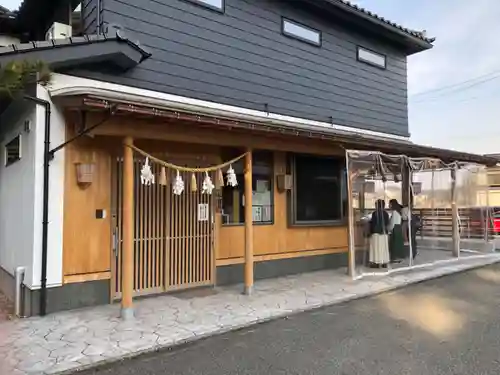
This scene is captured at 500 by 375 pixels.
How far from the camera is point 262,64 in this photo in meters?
8.57

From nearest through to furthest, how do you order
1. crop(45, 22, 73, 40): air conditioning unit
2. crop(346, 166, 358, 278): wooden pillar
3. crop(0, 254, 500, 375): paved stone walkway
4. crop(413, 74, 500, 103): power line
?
crop(0, 254, 500, 375): paved stone walkway, crop(45, 22, 73, 40): air conditioning unit, crop(346, 166, 358, 278): wooden pillar, crop(413, 74, 500, 103): power line

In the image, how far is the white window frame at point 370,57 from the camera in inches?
417

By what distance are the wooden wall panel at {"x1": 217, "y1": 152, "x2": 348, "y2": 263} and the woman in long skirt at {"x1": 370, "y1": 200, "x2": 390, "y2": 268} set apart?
746 millimetres

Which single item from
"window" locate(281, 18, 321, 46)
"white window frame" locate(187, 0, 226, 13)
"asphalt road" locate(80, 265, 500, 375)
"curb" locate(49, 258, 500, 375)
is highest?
"window" locate(281, 18, 321, 46)

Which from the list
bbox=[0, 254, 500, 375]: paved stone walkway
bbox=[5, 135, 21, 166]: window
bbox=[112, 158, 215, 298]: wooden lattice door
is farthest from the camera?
bbox=[5, 135, 21, 166]: window

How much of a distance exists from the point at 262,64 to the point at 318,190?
2.88 meters

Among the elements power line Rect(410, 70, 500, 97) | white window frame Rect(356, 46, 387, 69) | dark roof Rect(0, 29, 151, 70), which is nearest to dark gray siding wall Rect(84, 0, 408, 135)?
white window frame Rect(356, 46, 387, 69)

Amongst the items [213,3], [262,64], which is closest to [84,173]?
[213,3]

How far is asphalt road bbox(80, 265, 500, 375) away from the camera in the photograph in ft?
12.7

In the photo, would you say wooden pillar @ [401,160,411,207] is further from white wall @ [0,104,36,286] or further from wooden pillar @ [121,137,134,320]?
white wall @ [0,104,36,286]

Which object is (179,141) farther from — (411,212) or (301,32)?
(411,212)

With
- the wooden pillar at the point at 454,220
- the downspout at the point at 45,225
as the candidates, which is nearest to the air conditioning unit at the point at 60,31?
the downspout at the point at 45,225

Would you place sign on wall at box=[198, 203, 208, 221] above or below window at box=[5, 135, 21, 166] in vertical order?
below

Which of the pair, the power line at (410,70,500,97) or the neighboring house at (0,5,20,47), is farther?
the power line at (410,70,500,97)
